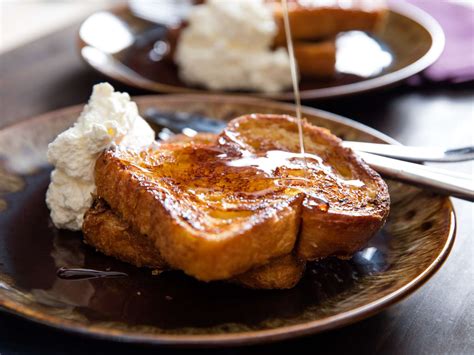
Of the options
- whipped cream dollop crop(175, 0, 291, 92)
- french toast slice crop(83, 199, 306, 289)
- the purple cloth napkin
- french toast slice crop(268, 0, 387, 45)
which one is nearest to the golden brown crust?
french toast slice crop(83, 199, 306, 289)

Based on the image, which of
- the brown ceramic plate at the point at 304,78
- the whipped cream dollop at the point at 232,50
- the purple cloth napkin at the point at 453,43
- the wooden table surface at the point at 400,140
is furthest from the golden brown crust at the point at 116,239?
the purple cloth napkin at the point at 453,43

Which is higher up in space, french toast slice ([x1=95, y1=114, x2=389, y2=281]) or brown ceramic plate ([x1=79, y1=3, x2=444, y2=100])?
french toast slice ([x1=95, y1=114, x2=389, y2=281])

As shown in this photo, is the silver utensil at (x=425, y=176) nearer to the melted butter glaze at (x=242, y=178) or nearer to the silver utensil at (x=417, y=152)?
the silver utensil at (x=417, y=152)

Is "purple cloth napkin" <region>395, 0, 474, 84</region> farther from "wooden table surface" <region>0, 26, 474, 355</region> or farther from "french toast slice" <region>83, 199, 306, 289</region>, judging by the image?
"french toast slice" <region>83, 199, 306, 289</region>

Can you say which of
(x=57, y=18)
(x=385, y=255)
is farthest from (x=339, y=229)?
(x=57, y=18)

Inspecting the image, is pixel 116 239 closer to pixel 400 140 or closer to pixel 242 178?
pixel 242 178

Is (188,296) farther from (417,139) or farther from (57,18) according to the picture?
(57,18)

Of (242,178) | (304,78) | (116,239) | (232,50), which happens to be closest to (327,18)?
(304,78)
